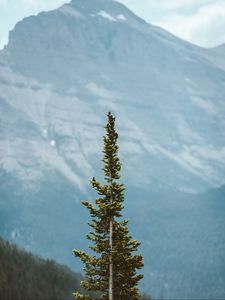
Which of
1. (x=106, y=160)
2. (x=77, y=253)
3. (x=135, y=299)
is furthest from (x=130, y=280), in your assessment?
(x=106, y=160)

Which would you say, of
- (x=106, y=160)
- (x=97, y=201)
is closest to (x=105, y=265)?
(x=97, y=201)

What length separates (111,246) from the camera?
89.4 ft

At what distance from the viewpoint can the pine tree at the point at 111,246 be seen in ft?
88.9

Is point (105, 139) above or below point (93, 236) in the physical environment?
above

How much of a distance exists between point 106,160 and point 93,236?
3.28 meters

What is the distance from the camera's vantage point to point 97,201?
27.2 metres

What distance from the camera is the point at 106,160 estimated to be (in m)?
28.1

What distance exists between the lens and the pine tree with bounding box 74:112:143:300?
27094mm

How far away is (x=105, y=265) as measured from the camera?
27422mm

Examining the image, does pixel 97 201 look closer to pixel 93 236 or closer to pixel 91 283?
pixel 93 236

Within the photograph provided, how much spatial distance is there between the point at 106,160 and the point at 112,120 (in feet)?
5.81

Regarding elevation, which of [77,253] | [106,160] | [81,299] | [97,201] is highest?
[106,160]

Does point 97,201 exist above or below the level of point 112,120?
below

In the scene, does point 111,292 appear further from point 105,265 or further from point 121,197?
point 121,197
